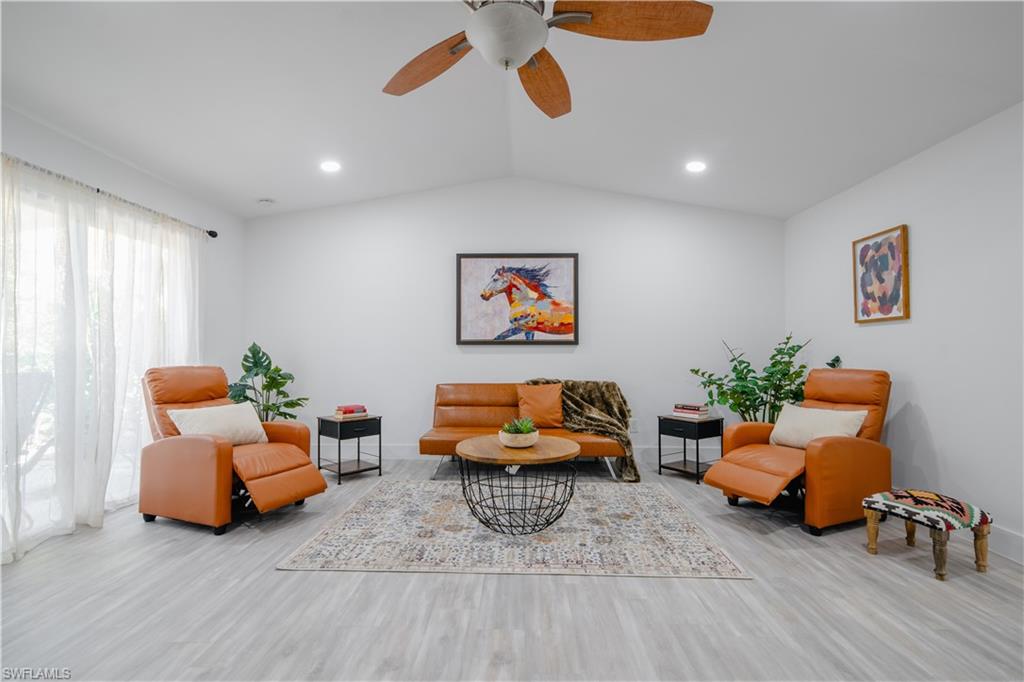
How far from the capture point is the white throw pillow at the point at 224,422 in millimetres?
3105

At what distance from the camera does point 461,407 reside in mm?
4711

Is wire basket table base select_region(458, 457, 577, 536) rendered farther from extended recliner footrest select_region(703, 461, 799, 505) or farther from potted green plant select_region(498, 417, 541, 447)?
extended recliner footrest select_region(703, 461, 799, 505)

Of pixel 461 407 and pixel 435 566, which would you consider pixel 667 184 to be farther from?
pixel 435 566

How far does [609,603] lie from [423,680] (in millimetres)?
879

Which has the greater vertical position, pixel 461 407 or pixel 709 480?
pixel 461 407

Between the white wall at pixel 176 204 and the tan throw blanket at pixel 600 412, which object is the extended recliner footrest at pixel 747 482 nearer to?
the tan throw blanket at pixel 600 412

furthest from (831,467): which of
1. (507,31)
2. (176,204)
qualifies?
(176,204)

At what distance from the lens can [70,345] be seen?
297 cm

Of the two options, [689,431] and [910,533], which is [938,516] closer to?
[910,533]

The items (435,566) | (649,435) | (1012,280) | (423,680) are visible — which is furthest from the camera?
(649,435)

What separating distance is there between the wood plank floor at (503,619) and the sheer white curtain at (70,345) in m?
0.36

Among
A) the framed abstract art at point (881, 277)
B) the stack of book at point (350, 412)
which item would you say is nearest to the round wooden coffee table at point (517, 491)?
the stack of book at point (350, 412)

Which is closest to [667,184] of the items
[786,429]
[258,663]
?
[786,429]

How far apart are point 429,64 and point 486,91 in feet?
4.46
